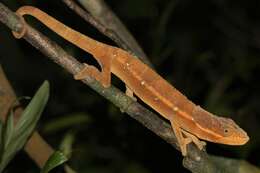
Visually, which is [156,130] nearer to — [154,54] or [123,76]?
[123,76]

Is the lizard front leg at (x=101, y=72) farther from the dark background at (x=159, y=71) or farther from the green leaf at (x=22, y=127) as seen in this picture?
the dark background at (x=159, y=71)

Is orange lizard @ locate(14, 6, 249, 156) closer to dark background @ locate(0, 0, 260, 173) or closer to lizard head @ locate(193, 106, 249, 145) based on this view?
lizard head @ locate(193, 106, 249, 145)

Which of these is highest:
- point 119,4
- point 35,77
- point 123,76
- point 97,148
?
point 119,4

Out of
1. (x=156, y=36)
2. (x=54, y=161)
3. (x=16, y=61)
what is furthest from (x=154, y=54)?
(x=54, y=161)

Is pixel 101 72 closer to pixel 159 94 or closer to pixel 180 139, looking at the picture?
pixel 159 94

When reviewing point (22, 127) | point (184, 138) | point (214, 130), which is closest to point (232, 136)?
point (214, 130)

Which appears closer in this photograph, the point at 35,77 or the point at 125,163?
the point at 125,163
